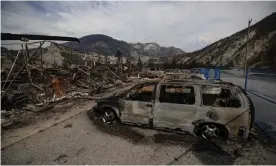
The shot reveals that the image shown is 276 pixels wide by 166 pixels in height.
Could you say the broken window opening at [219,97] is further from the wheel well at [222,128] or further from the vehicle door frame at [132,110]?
the vehicle door frame at [132,110]

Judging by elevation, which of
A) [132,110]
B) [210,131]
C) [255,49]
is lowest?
[210,131]

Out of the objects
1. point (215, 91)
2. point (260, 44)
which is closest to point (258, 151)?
point (215, 91)

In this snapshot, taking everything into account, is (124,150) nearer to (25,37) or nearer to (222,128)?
(222,128)

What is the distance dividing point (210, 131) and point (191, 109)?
2.58 ft

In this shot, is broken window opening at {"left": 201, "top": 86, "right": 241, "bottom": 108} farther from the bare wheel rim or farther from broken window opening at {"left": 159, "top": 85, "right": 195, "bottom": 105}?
the bare wheel rim

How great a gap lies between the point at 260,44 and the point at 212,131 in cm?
6481

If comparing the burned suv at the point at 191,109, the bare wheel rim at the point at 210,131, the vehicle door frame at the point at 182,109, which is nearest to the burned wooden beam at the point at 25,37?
the burned suv at the point at 191,109

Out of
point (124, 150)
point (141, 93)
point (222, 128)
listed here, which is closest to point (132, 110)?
point (141, 93)

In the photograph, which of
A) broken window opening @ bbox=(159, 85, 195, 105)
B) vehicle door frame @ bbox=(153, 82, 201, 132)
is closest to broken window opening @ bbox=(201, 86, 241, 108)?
vehicle door frame @ bbox=(153, 82, 201, 132)

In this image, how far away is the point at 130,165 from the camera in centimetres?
414

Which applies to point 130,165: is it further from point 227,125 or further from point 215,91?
point 215,91

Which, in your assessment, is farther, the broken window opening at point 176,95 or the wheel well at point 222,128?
the broken window opening at point 176,95

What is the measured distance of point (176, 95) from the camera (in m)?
5.89

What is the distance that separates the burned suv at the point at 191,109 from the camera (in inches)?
191
